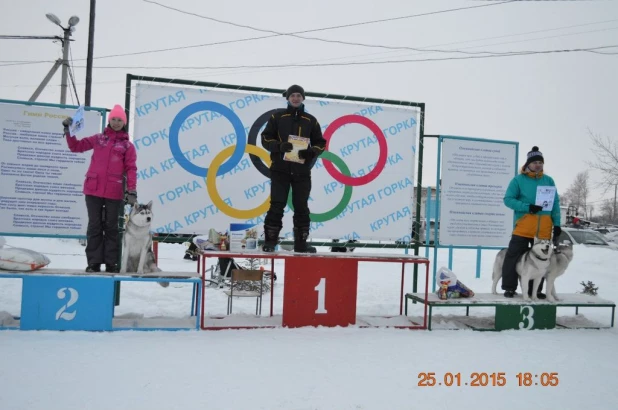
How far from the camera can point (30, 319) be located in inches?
163

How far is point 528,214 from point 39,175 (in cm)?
560

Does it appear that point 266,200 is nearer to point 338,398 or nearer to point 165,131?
point 165,131

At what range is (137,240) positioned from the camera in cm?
454

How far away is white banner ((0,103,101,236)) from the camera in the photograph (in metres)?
5.34

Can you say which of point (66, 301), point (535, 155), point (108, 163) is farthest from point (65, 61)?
point (535, 155)

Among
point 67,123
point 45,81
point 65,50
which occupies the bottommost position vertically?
point 67,123

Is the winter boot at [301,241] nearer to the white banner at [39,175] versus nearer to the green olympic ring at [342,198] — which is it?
the green olympic ring at [342,198]

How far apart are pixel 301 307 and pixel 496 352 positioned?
1836 millimetres

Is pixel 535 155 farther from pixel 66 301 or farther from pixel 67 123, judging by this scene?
pixel 66 301

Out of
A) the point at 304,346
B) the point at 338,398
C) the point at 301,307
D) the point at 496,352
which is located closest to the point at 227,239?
the point at 301,307

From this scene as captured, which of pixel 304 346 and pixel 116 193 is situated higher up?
pixel 116 193

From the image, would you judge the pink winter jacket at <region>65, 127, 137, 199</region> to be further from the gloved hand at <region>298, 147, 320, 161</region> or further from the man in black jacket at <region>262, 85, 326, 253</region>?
the gloved hand at <region>298, 147, 320, 161</region>

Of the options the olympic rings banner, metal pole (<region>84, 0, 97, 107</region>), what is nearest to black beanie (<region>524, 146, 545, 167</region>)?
the olympic rings banner

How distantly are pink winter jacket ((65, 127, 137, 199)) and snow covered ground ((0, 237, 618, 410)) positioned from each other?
4.47ft
